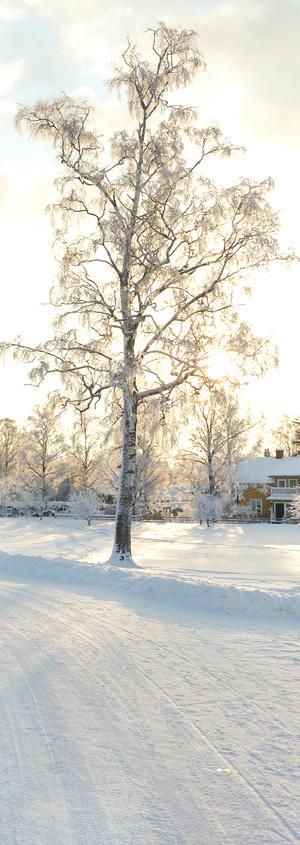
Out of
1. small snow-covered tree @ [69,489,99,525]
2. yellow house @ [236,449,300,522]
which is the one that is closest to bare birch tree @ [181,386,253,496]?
yellow house @ [236,449,300,522]

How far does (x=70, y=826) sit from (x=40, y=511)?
60.8m

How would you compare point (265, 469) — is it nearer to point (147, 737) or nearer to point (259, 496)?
point (259, 496)

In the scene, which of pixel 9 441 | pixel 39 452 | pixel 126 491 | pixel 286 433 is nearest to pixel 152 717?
pixel 126 491

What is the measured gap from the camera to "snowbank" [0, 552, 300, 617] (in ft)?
35.7

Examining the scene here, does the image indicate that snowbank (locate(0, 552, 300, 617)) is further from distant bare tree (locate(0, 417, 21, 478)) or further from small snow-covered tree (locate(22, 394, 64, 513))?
distant bare tree (locate(0, 417, 21, 478))

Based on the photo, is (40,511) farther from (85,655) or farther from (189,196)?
(85,655)

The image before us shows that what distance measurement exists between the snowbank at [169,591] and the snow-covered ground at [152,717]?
0.04 metres

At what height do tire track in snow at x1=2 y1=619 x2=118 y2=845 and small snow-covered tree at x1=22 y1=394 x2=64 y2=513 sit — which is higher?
small snow-covered tree at x1=22 y1=394 x2=64 y2=513

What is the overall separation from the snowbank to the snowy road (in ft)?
5.86

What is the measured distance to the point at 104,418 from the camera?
58.0ft

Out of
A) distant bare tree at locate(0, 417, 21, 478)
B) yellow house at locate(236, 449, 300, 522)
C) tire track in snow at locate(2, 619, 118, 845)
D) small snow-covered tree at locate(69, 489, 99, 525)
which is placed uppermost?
distant bare tree at locate(0, 417, 21, 478)

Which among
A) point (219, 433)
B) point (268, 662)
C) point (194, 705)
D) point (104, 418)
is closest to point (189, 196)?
point (104, 418)

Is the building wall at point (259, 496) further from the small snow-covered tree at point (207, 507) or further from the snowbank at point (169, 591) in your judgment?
the snowbank at point (169, 591)

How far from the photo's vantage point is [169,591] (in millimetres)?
12180
